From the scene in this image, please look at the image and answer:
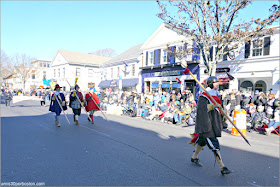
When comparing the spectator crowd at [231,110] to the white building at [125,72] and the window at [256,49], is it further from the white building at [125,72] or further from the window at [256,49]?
the white building at [125,72]

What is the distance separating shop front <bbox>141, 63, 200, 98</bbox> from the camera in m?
21.8

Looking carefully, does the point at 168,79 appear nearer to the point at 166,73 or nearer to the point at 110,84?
the point at 166,73

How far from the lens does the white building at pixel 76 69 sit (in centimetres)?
4022

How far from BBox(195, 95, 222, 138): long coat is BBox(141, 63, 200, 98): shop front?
17.5 m

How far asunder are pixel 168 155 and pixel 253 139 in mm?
4460

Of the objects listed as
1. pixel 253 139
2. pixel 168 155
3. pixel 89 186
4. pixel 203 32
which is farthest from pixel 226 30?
pixel 89 186

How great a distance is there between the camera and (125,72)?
31141 millimetres

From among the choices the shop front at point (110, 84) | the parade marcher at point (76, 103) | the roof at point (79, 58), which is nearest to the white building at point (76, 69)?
the roof at point (79, 58)

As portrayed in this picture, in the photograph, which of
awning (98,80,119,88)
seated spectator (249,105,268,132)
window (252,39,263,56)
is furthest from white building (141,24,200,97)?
seated spectator (249,105,268,132)

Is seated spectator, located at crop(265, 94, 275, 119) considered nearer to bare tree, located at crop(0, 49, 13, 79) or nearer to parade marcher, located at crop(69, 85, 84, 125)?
parade marcher, located at crop(69, 85, 84, 125)

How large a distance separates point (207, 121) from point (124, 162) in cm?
207

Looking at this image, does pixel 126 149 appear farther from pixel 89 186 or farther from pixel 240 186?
pixel 240 186

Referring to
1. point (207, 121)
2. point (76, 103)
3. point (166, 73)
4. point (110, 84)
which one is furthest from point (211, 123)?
point (110, 84)

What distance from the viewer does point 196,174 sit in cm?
401
